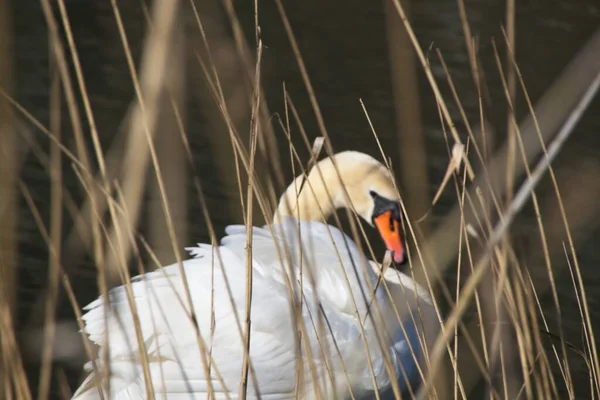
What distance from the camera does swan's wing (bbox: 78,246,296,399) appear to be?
232 centimetres

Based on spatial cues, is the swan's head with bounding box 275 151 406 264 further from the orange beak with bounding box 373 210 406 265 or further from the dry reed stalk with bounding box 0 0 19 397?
the dry reed stalk with bounding box 0 0 19 397

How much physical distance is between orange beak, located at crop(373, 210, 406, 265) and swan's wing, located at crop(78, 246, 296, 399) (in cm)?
102

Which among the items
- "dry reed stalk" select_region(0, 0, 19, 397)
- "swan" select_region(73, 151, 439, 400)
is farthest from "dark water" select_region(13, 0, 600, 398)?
"dry reed stalk" select_region(0, 0, 19, 397)

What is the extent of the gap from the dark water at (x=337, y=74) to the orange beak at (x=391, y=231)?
815mm

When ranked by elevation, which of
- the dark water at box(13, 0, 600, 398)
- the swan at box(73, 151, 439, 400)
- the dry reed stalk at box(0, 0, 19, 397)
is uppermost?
the dark water at box(13, 0, 600, 398)

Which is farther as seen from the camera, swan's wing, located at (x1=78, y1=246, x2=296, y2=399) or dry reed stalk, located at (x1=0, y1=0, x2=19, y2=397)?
swan's wing, located at (x1=78, y1=246, x2=296, y2=399)

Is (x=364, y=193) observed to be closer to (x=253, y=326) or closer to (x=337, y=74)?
(x=253, y=326)

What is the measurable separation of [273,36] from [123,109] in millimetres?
1853

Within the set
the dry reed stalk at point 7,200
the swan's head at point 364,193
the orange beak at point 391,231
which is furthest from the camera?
the orange beak at point 391,231

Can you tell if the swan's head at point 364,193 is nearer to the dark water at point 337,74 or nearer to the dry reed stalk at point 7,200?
the dark water at point 337,74

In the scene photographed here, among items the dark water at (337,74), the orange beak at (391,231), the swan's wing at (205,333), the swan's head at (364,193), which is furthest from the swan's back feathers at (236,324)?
the dark water at (337,74)

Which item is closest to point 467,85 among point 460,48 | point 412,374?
point 460,48

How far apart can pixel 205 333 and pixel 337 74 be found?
14.9ft

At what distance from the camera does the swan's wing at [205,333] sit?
2316mm
